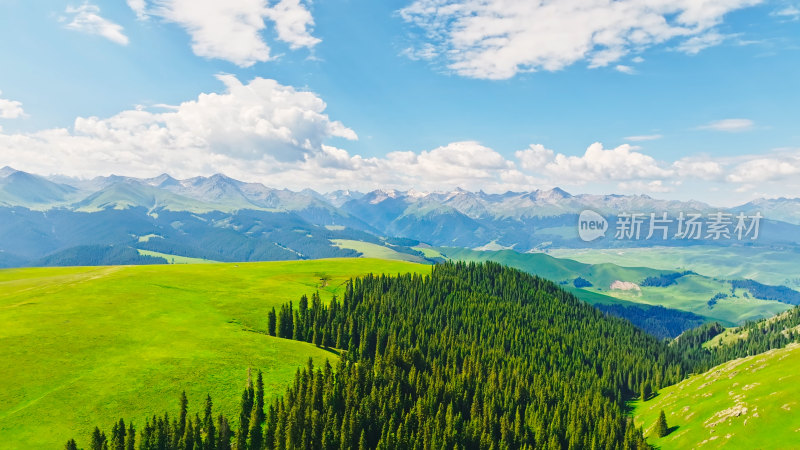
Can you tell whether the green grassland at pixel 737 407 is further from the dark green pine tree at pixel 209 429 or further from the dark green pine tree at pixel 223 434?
the dark green pine tree at pixel 209 429

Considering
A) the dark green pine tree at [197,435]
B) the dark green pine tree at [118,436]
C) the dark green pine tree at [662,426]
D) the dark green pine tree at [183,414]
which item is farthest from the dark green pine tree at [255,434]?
the dark green pine tree at [662,426]

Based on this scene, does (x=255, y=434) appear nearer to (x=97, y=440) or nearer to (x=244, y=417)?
(x=244, y=417)

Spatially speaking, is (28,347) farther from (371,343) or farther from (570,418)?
(570,418)

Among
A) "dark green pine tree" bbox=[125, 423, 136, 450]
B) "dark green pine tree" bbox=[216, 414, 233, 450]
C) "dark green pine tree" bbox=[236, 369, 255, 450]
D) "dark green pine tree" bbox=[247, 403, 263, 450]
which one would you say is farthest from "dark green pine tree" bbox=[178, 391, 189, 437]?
"dark green pine tree" bbox=[247, 403, 263, 450]

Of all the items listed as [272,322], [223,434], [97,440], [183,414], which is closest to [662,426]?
[272,322]

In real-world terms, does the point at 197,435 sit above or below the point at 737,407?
above
